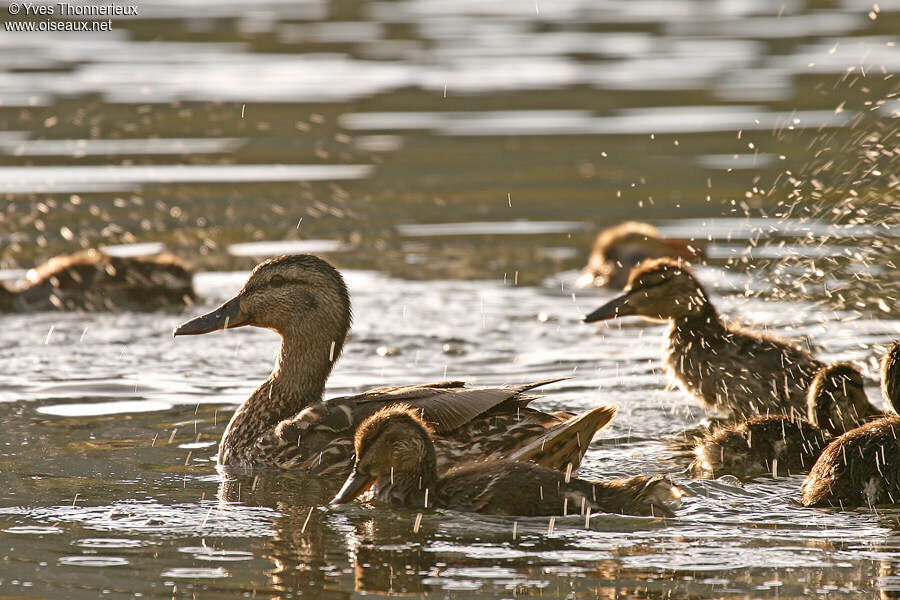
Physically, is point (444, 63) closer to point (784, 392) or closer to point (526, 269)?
point (526, 269)

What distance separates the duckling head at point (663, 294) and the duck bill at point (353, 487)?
2.57m

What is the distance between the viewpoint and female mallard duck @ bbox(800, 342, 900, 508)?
6.36 meters

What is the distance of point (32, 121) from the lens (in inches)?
652

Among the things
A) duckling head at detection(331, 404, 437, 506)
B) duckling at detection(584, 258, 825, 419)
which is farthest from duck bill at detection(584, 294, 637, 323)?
duckling head at detection(331, 404, 437, 506)

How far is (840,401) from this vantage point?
7312 mm

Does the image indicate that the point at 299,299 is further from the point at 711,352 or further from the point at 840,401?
the point at 840,401

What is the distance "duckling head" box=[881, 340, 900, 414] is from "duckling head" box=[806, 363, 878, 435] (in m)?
0.37

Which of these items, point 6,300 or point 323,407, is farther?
point 6,300

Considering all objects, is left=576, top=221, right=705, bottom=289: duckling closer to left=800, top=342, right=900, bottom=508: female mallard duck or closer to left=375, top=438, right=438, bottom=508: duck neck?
left=800, top=342, right=900, bottom=508: female mallard duck

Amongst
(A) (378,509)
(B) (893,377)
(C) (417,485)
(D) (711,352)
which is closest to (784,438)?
(B) (893,377)

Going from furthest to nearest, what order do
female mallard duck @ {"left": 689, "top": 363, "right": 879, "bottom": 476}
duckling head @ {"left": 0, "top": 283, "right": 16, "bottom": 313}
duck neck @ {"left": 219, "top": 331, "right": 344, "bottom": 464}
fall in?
duckling head @ {"left": 0, "top": 283, "right": 16, "bottom": 313} → duck neck @ {"left": 219, "top": 331, "right": 344, "bottom": 464} → female mallard duck @ {"left": 689, "top": 363, "right": 879, "bottom": 476}

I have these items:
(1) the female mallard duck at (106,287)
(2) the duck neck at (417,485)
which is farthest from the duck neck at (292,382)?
(1) the female mallard duck at (106,287)

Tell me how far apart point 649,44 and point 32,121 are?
27.9 ft

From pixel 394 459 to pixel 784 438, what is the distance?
5.85ft
